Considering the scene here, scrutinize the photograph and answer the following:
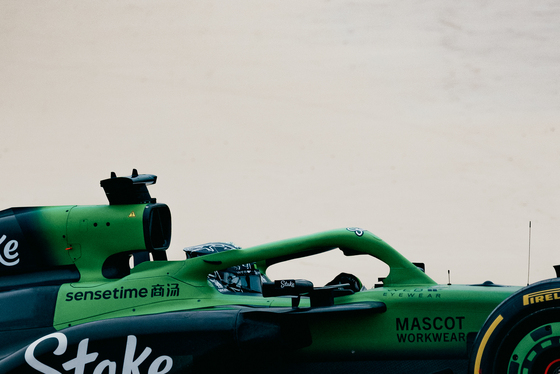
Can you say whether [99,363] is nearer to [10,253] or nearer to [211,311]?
[211,311]

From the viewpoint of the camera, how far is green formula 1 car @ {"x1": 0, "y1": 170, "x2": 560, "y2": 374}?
4051mm

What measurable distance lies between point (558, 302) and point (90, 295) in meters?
3.16

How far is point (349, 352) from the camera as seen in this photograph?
13.7 feet

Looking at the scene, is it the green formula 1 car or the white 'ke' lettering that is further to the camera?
the white 'ke' lettering

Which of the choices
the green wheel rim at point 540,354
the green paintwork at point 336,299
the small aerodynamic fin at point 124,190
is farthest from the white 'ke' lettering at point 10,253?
the green wheel rim at point 540,354

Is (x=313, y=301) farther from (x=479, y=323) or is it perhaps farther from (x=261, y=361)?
(x=479, y=323)

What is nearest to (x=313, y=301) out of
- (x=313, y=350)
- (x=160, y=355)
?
(x=313, y=350)

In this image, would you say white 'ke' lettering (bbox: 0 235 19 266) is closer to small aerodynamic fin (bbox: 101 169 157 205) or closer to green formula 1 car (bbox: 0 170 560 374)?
green formula 1 car (bbox: 0 170 560 374)

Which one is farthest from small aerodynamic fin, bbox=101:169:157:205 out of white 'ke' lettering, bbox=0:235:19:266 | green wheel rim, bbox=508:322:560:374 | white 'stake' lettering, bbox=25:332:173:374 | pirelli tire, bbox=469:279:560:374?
green wheel rim, bbox=508:322:560:374

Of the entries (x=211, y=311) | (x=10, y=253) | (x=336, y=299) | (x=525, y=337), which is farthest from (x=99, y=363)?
(x=525, y=337)

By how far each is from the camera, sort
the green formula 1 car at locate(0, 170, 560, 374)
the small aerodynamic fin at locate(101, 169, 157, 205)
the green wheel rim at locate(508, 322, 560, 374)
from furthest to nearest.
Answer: the small aerodynamic fin at locate(101, 169, 157, 205)
the green formula 1 car at locate(0, 170, 560, 374)
the green wheel rim at locate(508, 322, 560, 374)

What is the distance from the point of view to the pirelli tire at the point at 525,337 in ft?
10.5

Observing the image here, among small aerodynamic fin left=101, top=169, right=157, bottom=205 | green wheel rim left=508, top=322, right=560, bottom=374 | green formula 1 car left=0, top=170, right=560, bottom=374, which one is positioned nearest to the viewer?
green wheel rim left=508, top=322, right=560, bottom=374

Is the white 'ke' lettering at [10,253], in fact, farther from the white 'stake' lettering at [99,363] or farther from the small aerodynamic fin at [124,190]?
the white 'stake' lettering at [99,363]
